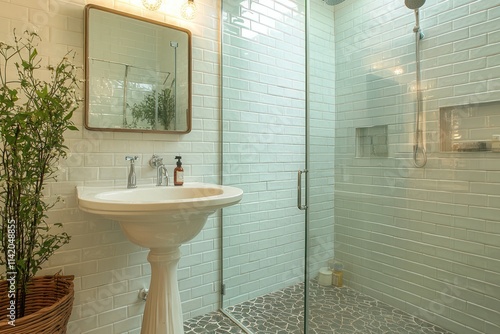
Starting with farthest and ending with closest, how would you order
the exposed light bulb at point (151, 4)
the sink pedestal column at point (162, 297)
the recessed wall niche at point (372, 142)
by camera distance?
the recessed wall niche at point (372, 142), the exposed light bulb at point (151, 4), the sink pedestal column at point (162, 297)

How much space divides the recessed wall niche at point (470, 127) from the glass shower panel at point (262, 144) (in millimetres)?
802

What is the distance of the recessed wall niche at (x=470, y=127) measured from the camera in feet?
4.71

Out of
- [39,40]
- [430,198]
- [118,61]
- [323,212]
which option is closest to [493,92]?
[430,198]

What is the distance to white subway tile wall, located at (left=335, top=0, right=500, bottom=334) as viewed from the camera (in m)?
1.49

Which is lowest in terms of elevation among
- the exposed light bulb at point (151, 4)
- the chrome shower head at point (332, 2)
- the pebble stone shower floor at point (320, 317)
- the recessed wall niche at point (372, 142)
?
the pebble stone shower floor at point (320, 317)

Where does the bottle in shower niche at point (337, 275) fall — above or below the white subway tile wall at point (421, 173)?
below

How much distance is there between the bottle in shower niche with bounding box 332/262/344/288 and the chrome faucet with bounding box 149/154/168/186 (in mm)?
1251

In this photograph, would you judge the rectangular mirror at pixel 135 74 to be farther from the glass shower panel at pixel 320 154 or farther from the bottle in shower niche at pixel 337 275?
the bottle in shower niche at pixel 337 275

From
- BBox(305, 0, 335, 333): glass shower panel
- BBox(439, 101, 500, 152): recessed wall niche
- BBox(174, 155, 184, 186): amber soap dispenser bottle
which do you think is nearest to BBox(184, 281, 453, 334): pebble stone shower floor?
BBox(305, 0, 335, 333): glass shower panel

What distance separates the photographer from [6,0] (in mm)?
1337

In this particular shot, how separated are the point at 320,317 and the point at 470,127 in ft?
4.39

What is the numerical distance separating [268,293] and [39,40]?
199cm

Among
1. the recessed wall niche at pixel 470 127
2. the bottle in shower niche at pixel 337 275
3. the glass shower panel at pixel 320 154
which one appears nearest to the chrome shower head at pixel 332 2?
the glass shower panel at pixel 320 154

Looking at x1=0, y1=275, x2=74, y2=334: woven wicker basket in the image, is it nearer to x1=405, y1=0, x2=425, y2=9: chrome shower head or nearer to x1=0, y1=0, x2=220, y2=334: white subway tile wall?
x1=0, y1=0, x2=220, y2=334: white subway tile wall
